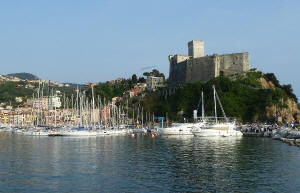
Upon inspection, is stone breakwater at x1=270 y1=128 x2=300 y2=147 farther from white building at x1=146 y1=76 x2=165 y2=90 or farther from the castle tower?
white building at x1=146 y1=76 x2=165 y2=90

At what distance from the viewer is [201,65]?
118438 millimetres

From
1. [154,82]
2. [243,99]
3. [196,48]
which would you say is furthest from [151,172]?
[154,82]

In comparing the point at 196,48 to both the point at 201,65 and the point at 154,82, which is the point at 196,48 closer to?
the point at 201,65

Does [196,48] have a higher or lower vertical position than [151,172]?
higher

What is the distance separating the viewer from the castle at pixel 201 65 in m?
110

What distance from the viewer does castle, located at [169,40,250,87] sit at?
10956 centimetres

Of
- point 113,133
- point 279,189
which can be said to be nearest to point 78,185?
point 279,189

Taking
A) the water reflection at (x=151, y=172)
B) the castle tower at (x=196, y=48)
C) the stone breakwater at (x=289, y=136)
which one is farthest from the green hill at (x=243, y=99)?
the water reflection at (x=151, y=172)

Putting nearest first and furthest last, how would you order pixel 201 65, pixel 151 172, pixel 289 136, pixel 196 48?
pixel 151 172, pixel 289 136, pixel 201 65, pixel 196 48

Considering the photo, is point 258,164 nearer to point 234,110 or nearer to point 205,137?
point 205,137

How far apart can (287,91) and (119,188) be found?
92.1 metres

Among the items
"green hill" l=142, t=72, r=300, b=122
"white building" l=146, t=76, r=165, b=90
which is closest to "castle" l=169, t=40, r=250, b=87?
"green hill" l=142, t=72, r=300, b=122

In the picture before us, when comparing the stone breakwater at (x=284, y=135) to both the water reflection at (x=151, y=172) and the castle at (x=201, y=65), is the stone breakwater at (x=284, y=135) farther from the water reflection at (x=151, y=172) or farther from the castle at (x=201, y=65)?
the castle at (x=201, y=65)

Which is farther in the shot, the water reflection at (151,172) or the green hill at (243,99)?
the green hill at (243,99)
